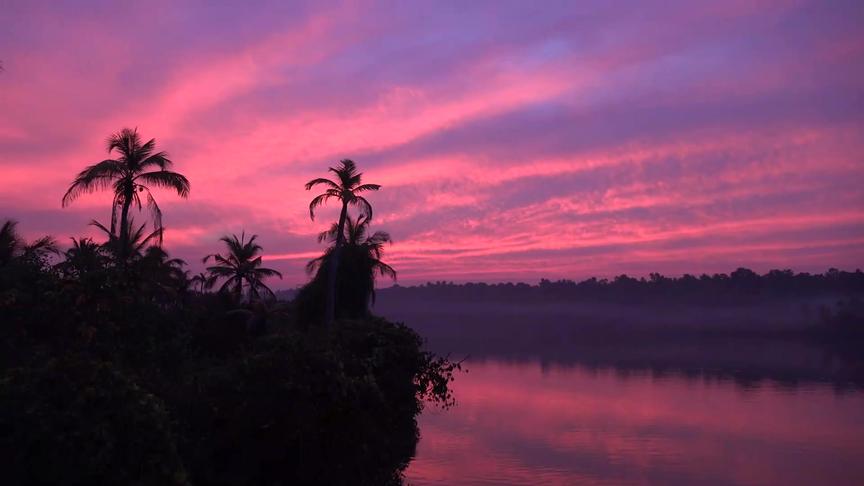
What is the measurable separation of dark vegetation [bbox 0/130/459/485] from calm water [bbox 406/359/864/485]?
12594 millimetres

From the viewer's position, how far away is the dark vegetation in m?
13.0

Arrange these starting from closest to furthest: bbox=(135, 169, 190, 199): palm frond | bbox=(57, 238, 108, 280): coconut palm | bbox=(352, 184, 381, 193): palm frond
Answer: bbox=(57, 238, 108, 280): coconut palm → bbox=(135, 169, 190, 199): palm frond → bbox=(352, 184, 381, 193): palm frond

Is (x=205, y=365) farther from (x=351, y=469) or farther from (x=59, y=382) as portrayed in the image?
(x=59, y=382)

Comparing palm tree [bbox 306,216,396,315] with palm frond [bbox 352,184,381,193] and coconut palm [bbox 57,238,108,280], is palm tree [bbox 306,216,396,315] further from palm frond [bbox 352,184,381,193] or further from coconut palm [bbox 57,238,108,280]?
coconut palm [bbox 57,238,108,280]

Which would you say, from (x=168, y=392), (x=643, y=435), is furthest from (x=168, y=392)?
(x=643, y=435)

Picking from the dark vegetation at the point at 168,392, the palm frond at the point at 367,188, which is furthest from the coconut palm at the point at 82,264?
the palm frond at the point at 367,188

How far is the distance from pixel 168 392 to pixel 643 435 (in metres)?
33.2

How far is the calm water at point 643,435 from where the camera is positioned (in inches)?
1357

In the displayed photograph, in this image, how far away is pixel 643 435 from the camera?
44.3 meters

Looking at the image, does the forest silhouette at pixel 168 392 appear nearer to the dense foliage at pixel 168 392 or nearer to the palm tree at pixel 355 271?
the dense foliage at pixel 168 392

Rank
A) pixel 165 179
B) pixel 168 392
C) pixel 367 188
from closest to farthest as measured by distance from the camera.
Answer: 1. pixel 168 392
2. pixel 165 179
3. pixel 367 188

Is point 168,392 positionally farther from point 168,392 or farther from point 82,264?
point 82,264

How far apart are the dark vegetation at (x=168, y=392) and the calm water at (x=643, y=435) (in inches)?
496

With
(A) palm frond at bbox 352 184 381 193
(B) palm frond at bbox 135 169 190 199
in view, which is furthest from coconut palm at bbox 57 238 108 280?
(A) palm frond at bbox 352 184 381 193
